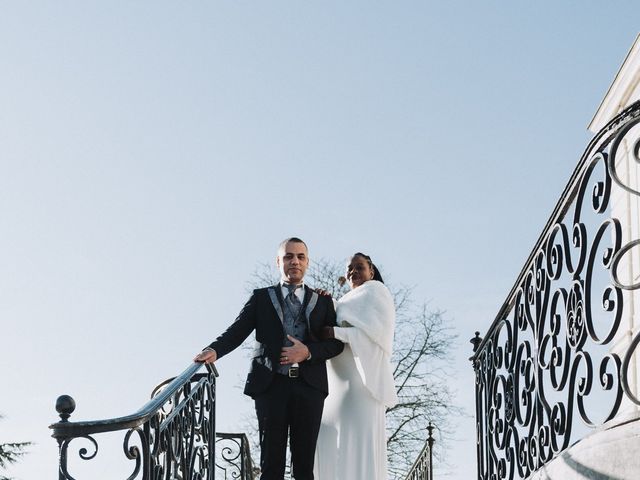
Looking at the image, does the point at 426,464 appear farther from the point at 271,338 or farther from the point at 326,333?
the point at 271,338

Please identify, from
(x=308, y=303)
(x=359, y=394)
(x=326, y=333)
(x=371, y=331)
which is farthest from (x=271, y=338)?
(x=359, y=394)

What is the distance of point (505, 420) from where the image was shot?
23.1ft

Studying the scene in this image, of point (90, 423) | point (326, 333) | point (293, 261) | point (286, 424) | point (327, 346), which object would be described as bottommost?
point (90, 423)

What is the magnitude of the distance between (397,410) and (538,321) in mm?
15224

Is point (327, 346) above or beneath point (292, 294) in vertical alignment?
beneath

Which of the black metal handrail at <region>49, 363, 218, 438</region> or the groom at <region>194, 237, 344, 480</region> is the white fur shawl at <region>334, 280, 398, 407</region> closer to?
the groom at <region>194, 237, 344, 480</region>

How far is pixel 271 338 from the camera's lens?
25.6 feet

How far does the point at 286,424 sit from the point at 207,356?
73 centimetres

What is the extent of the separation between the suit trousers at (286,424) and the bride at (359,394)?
47.0 inches

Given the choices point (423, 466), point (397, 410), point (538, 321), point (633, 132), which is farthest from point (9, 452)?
point (538, 321)

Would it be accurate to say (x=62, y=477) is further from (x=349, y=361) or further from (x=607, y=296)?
(x=349, y=361)

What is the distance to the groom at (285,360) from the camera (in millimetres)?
7602

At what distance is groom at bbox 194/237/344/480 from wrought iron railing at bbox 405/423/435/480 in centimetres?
597

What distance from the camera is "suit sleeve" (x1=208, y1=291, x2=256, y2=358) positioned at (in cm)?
770
